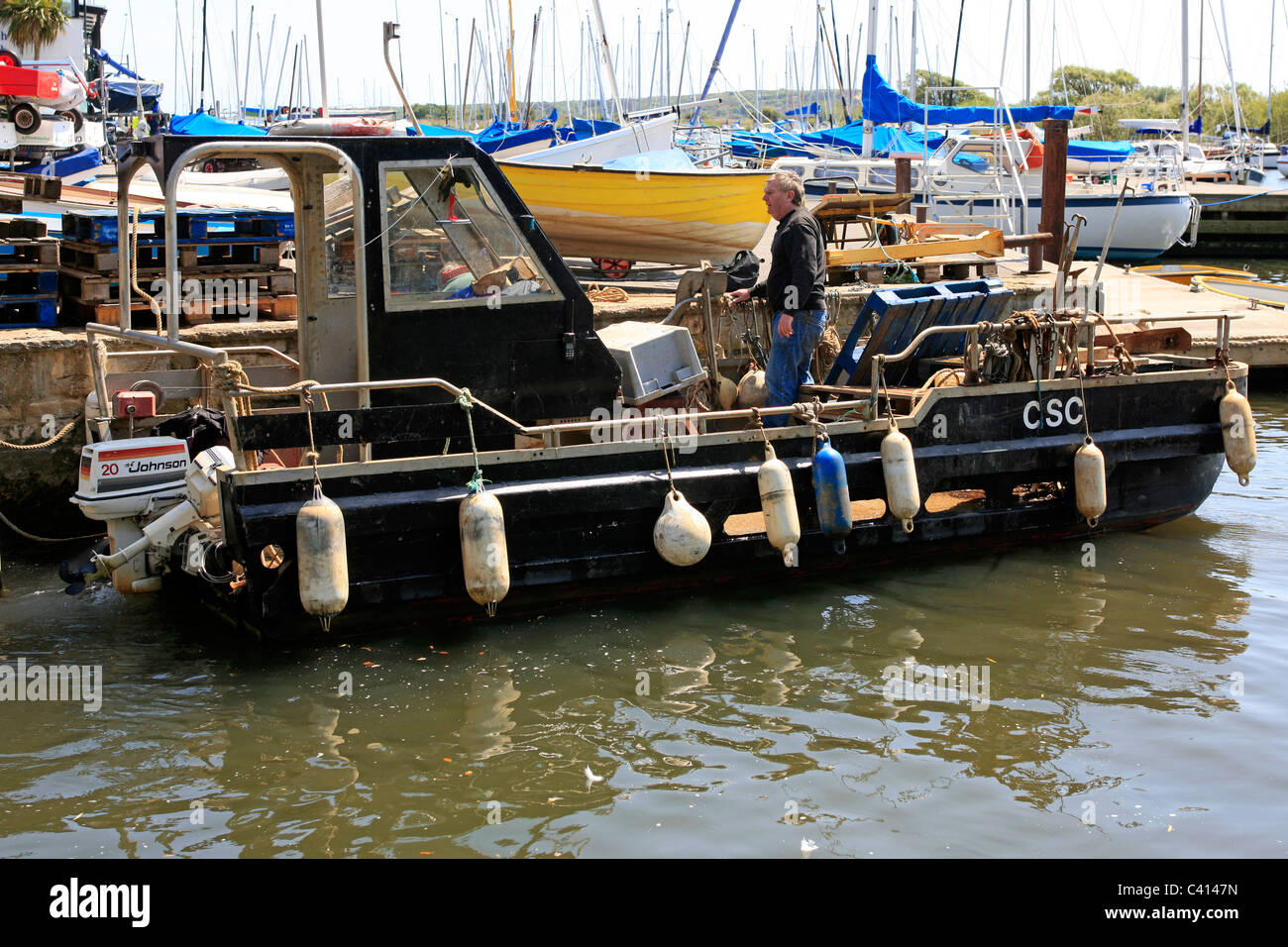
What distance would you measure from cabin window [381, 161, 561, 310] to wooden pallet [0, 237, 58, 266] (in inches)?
149

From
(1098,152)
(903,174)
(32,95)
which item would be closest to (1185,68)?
(1098,152)

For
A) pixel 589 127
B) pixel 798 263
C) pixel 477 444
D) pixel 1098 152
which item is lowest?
pixel 477 444

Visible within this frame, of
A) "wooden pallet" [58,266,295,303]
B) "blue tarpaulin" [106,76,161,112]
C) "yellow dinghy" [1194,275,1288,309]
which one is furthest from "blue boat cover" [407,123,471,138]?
"blue tarpaulin" [106,76,161,112]

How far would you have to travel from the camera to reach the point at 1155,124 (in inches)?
1321

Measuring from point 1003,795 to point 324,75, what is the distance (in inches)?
616

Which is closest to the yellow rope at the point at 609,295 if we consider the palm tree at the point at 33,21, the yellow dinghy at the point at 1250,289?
the yellow dinghy at the point at 1250,289

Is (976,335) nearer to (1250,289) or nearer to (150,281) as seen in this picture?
(150,281)

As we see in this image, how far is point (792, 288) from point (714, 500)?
145 cm

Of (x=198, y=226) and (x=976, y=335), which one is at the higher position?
(x=198, y=226)

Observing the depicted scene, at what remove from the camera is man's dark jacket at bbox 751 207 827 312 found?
7078 millimetres

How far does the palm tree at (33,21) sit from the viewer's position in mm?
27672

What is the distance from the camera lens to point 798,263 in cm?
708

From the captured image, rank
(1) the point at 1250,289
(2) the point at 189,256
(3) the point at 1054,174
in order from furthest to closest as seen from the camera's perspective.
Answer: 1. (1) the point at 1250,289
2. (3) the point at 1054,174
3. (2) the point at 189,256

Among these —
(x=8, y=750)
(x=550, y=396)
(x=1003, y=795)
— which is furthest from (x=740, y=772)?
(x=8, y=750)
